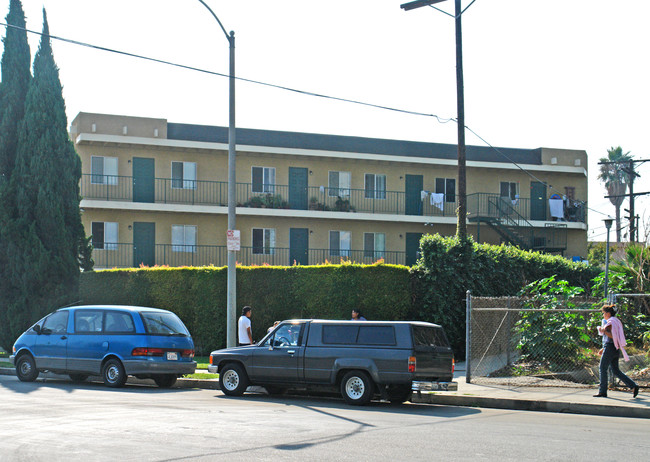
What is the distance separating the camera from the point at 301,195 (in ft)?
120

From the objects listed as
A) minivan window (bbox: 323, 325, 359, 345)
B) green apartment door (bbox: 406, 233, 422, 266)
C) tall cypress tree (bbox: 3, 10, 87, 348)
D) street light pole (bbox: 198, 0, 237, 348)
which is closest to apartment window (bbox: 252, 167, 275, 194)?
green apartment door (bbox: 406, 233, 422, 266)

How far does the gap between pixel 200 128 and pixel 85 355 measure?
809 inches

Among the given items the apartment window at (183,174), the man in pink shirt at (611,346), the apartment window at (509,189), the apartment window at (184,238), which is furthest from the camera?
the apartment window at (509,189)

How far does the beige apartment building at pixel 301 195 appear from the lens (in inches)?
1344

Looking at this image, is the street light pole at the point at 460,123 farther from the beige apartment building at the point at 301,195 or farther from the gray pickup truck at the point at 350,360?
the beige apartment building at the point at 301,195

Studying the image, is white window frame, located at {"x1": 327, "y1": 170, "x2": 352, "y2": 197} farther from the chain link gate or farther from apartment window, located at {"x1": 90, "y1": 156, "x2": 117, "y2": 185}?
the chain link gate

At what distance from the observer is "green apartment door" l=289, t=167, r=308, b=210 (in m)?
36.6

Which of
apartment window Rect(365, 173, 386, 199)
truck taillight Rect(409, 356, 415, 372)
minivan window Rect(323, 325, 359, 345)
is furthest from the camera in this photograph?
apartment window Rect(365, 173, 386, 199)

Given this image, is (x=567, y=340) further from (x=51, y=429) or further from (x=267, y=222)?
(x=267, y=222)

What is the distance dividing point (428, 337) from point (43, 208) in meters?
16.2

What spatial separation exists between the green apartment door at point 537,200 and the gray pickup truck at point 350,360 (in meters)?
27.1

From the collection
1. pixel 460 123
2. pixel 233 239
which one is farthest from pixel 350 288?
pixel 460 123

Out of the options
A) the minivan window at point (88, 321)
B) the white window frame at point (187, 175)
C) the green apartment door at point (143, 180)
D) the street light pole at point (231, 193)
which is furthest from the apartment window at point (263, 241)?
the minivan window at point (88, 321)

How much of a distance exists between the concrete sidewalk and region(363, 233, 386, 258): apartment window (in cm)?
2135
